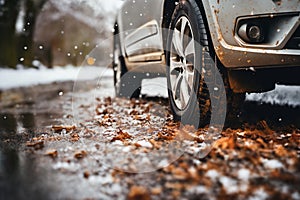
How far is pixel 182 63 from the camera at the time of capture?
3.82 metres

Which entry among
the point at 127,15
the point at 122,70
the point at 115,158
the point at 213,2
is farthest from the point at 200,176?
the point at 122,70

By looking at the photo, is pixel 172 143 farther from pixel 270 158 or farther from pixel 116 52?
pixel 116 52

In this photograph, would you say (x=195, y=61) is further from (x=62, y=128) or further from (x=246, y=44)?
(x=62, y=128)

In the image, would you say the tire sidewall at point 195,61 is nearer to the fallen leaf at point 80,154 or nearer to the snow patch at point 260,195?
the fallen leaf at point 80,154

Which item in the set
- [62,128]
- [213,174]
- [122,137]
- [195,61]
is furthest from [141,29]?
[213,174]

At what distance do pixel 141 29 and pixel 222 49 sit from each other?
215 centimetres

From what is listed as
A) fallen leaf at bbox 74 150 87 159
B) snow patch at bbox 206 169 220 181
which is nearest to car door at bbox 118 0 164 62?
fallen leaf at bbox 74 150 87 159

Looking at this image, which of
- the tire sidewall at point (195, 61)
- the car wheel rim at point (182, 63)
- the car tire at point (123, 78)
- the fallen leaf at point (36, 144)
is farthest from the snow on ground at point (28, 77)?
the tire sidewall at point (195, 61)

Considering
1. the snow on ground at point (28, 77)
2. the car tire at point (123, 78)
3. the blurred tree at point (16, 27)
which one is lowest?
the snow on ground at point (28, 77)

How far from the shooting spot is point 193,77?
11.3 feet

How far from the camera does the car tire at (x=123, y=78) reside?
712 centimetres

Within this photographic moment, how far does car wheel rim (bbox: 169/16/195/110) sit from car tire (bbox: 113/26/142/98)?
115 inches

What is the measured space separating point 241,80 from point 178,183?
154 cm

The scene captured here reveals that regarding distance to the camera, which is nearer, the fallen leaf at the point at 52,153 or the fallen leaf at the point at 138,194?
the fallen leaf at the point at 138,194
